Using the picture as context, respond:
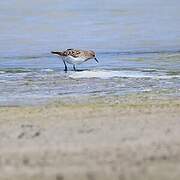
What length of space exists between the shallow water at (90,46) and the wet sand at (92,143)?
2938 mm

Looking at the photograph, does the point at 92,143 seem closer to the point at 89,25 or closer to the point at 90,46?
the point at 90,46

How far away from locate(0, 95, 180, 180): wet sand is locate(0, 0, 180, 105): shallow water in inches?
116

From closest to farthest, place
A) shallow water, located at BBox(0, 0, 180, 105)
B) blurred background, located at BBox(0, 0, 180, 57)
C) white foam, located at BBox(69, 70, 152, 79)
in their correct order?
shallow water, located at BBox(0, 0, 180, 105) → white foam, located at BBox(69, 70, 152, 79) → blurred background, located at BBox(0, 0, 180, 57)

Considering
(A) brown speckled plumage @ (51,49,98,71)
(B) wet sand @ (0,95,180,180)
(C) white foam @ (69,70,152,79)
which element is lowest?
(C) white foam @ (69,70,152,79)

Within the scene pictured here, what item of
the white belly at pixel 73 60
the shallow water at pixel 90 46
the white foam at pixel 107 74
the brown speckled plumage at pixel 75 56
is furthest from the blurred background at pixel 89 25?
the white foam at pixel 107 74

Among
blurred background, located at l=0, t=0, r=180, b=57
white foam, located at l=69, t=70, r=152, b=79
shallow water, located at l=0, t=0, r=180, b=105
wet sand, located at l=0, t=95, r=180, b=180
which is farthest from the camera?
blurred background, located at l=0, t=0, r=180, b=57

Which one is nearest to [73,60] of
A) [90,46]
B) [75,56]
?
[75,56]

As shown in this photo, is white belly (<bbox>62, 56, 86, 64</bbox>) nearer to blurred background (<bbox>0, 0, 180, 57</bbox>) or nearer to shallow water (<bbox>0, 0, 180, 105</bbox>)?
shallow water (<bbox>0, 0, 180, 105</bbox>)

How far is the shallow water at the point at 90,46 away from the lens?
1638 centimetres

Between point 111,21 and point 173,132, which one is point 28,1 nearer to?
point 111,21

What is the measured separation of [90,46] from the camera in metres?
23.5

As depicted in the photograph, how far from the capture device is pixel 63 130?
10.3 meters

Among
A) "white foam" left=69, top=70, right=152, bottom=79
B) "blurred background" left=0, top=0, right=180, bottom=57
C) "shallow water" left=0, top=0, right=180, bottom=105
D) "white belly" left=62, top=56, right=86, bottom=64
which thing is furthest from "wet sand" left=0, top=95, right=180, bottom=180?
"blurred background" left=0, top=0, right=180, bottom=57

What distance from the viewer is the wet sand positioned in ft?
26.7
